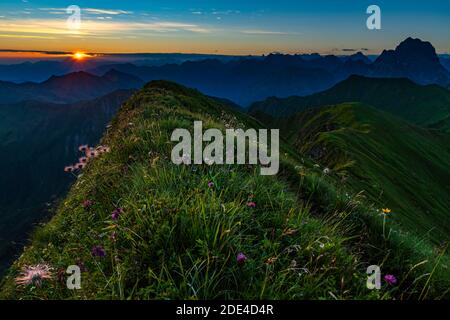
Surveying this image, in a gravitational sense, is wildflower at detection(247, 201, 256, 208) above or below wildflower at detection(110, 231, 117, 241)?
above

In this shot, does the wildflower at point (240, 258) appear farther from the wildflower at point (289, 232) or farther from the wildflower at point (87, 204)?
the wildflower at point (87, 204)

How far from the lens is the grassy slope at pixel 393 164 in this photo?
48938 mm

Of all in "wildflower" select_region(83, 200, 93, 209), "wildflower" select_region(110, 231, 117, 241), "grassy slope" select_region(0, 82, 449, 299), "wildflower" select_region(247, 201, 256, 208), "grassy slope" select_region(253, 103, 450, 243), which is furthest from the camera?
"grassy slope" select_region(253, 103, 450, 243)

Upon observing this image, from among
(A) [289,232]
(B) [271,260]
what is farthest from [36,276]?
(A) [289,232]

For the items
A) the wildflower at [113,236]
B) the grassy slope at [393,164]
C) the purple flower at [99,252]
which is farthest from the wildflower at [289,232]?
the grassy slope at [393,164]

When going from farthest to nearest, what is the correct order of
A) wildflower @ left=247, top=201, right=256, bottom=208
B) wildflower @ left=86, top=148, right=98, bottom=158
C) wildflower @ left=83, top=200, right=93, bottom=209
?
wildflower @ left=86, top=148, right=98, bottom=158 → wildflower @ left=83, top=200, right=93, bottom=209 → wildflower @ left=247, top=201, right=256, bottom=208

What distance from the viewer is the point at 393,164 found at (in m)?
80.7

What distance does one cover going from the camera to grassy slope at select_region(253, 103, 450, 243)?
4894 cm

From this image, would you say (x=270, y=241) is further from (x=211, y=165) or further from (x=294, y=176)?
(x=294, y=176)

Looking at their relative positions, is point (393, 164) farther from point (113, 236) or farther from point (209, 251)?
point (113, 236)

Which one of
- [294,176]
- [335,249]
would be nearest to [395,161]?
[294,176]

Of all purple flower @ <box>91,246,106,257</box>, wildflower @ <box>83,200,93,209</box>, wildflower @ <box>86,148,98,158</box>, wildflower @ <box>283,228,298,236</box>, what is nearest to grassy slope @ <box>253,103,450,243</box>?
wildflower @ <box>86,148,98,158</box>

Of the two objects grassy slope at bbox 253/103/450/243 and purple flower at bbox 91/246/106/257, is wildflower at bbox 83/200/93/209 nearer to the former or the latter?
purple flower at bbox 91/246/106/257
